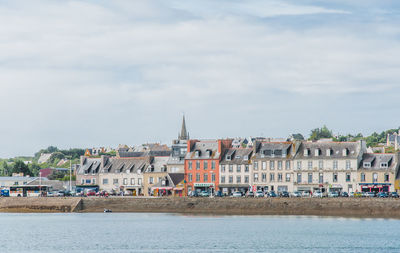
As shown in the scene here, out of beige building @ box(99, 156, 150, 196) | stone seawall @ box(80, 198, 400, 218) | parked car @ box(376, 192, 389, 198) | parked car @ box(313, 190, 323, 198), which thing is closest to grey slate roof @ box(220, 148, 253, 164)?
beige building @ box(99, 156, 150, 196)

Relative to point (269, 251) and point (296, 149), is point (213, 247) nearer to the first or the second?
point (269, 251)

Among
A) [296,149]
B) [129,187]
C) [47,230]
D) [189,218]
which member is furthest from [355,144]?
[47,230]

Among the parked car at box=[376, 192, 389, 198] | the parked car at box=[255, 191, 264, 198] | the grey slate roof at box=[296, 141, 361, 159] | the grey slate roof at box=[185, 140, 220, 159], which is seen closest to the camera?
the parked car at box=[376, 192, 389, 198]

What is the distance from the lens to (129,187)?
487ft

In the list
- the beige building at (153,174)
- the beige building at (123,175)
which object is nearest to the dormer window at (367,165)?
the beige building at (153,174)

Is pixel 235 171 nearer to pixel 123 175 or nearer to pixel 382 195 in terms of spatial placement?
pixel 123 175

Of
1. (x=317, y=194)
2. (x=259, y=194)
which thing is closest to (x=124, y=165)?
(x=259, y=194)

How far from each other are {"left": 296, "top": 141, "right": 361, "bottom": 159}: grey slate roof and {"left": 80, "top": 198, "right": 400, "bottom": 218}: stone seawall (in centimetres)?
1842

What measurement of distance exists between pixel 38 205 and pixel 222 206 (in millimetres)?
33892

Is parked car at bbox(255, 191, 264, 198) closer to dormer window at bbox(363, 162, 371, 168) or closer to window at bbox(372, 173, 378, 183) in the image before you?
dormer window at bbox(363, 162, 371, 168)

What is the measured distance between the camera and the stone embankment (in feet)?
350

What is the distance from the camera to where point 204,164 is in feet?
458

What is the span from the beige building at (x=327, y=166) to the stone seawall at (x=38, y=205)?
35581mm

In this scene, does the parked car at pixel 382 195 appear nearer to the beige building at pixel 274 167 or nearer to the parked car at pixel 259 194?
the parked car at pixel 259 194
